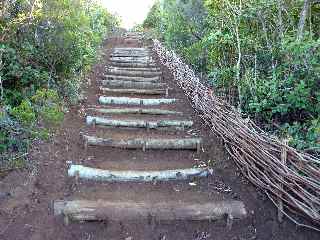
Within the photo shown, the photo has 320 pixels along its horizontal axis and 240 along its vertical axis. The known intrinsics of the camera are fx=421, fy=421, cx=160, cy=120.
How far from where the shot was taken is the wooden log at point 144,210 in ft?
12.0

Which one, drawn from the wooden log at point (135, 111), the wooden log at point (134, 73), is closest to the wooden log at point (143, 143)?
the wooden log at point (135, 111)

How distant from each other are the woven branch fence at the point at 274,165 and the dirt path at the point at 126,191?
151 mm

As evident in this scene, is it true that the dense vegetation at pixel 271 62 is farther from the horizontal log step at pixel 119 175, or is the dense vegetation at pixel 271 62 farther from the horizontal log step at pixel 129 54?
the horizontal log step at pixel 129 54

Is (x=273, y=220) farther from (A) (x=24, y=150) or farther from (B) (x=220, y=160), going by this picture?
(A) (x=24, y=150)

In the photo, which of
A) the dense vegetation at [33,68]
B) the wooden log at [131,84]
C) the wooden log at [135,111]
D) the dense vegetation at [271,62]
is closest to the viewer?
the dense vegetation at [33,68]

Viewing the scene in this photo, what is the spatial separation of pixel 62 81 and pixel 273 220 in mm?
3698

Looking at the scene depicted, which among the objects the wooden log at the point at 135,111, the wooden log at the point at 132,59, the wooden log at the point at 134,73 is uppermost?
the wooden log at the point at 132,59

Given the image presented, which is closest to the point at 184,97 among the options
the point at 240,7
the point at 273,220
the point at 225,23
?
the point at 225,23

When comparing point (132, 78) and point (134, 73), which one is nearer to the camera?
point (132, 78)

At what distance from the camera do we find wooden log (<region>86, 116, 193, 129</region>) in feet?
18.4

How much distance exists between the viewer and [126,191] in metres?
4.10

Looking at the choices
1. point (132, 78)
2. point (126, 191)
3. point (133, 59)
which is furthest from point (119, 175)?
point (133, 59)

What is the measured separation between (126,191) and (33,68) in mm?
2331

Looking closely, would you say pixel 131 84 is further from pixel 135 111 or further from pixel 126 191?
pixel 126 191
